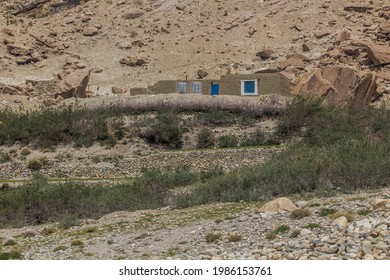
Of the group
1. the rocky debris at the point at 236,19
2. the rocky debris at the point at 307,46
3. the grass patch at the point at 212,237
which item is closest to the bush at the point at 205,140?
the rocky debris at the point at 307,46

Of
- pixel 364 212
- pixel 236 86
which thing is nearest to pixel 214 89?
pixel 236 86

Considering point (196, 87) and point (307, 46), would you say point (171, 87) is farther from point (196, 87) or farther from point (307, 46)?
point (307, 46)

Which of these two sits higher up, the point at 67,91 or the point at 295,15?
the point at 295,15

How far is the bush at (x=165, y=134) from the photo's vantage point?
3988 centimetres

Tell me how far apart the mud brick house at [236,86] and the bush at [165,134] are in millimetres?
6918

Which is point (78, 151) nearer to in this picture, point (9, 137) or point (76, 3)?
point (9, 137)

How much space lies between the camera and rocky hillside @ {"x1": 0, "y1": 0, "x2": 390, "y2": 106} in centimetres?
5156

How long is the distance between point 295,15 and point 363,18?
6024 mm

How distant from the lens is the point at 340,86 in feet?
153

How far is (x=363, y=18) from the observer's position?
6138cm

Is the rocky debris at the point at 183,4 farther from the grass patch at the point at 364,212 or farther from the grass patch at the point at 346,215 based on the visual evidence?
the grass patch at the point at 346,215

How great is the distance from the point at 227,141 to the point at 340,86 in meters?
10.8

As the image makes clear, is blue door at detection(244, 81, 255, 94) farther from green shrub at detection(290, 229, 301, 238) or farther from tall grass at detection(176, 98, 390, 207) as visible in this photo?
green shrub at detection(290, 229, 301, 238)

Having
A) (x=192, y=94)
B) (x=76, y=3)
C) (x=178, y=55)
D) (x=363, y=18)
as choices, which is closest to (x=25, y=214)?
(x=192, y=94)
